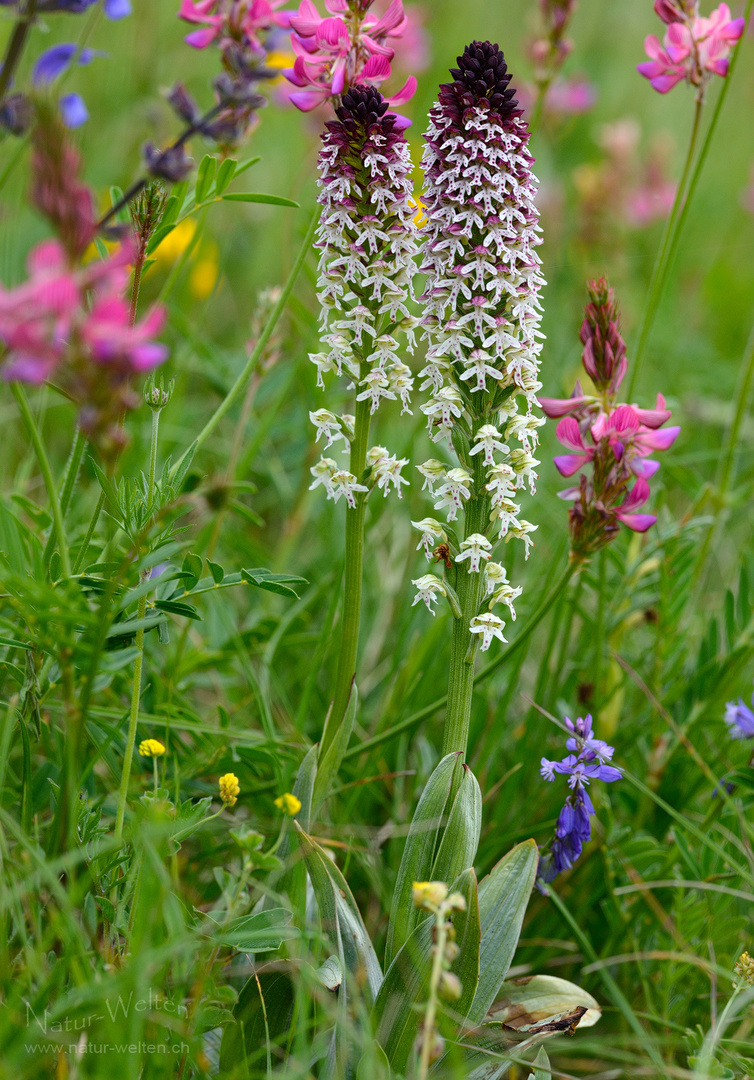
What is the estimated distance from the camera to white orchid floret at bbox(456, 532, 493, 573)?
5.93 ft

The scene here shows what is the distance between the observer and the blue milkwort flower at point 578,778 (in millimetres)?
2025

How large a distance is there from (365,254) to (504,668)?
1716 mm

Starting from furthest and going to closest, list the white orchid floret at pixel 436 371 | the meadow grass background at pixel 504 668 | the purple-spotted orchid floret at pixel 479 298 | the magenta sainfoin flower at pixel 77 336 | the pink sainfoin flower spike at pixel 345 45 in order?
1. the meadow grass background at pixel 504 668
2. the pink sainfoin flower spike at pixel 345 45
3. the white orchid floret at pixel 436 371
4. the purple-spotted orchid floret at pixel 479 298
5. the magenta sainfoin flower at pixel 77 336

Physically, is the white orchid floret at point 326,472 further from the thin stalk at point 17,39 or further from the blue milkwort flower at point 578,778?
the thin stalk at point 17,39

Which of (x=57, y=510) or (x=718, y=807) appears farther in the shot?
(x=718, y=807)

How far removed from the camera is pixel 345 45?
1951mm

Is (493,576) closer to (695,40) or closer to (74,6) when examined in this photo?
(74,6)

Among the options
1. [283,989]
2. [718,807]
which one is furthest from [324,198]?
[718,807]

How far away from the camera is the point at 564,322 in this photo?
5.45 m

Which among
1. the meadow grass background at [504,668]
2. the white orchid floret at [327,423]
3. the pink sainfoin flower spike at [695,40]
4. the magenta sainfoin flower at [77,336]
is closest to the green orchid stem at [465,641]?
the white orchid floret at [327,423]

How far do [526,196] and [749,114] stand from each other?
860 cm

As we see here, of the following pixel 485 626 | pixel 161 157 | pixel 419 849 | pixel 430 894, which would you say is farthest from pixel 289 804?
pixel 161 157

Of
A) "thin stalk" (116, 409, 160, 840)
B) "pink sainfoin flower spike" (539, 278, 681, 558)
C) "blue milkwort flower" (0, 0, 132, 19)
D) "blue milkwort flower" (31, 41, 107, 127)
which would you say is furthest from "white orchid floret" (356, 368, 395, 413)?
"blue milkwort flower" (0, 0, 132, 19)

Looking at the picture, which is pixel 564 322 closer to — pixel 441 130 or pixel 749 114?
pixel 441 130
